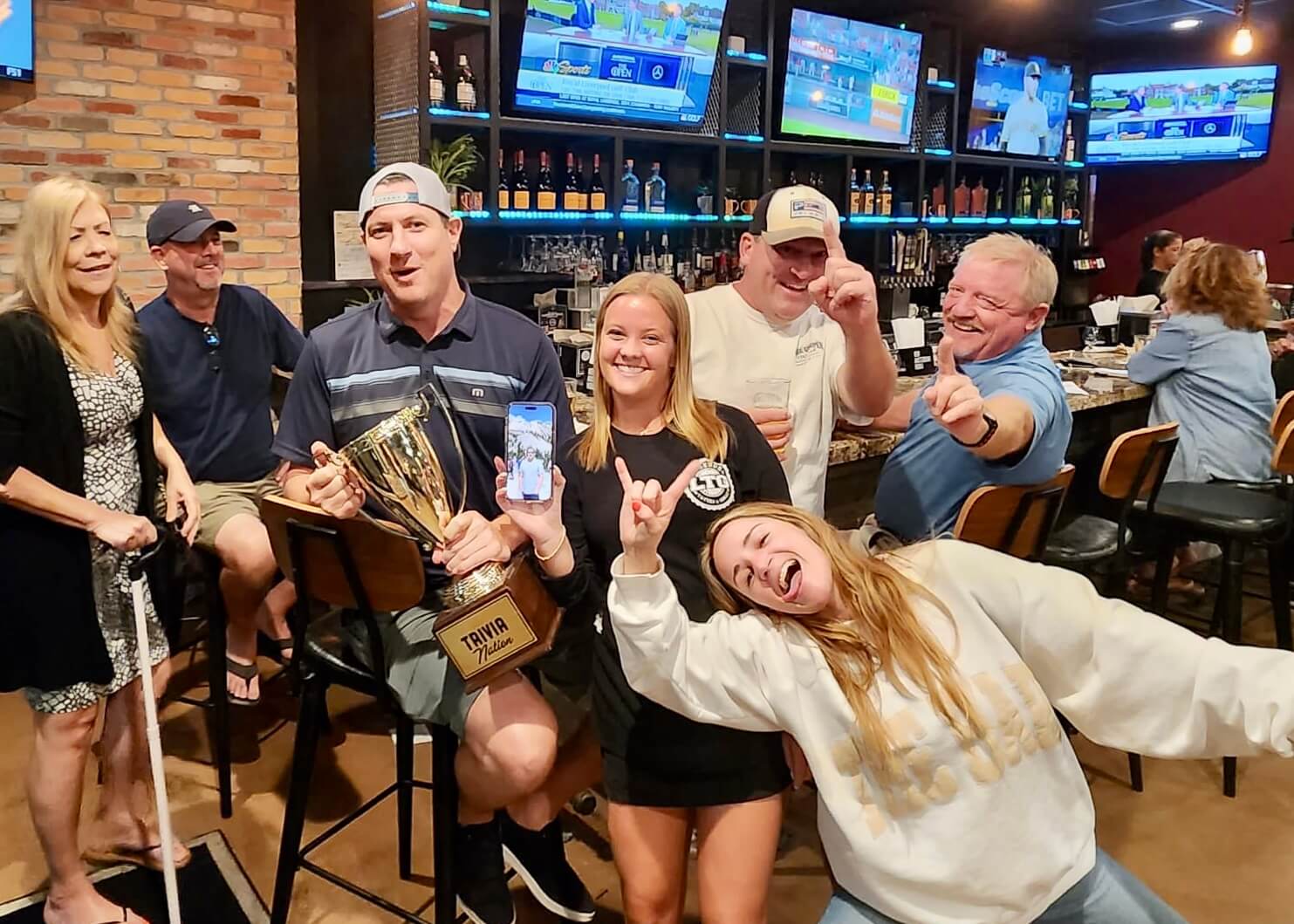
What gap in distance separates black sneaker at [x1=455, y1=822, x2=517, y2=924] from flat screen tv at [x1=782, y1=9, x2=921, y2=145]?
480cm

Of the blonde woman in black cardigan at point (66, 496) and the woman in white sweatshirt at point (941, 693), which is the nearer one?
the woman in white sweatshirt at point (941, 693)

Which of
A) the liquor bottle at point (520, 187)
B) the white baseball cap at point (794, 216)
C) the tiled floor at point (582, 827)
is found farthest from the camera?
the liquor bottle at point (520, 187)

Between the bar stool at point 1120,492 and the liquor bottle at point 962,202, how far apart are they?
14.4 feet

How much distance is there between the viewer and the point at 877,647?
1.49 meters

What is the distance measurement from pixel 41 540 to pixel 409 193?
3.32 feet

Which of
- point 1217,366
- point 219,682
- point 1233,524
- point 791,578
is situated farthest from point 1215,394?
point 219,682

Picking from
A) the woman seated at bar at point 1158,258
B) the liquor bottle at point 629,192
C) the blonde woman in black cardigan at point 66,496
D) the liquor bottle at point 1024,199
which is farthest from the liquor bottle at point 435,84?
the liquor bottle at point 1024,199

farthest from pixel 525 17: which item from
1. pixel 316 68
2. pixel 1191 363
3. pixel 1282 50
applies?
pixel 1282 50

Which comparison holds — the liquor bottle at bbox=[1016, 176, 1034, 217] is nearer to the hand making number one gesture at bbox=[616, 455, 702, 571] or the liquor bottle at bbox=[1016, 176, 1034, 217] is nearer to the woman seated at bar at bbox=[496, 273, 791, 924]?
the woman seated at bar at bbox=[496, 273, 791, 924]

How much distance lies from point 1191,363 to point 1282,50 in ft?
17.9

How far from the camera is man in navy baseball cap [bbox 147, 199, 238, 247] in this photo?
9.55ft

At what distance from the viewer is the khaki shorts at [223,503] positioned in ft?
9.26

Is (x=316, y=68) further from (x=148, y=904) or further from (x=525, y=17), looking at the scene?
(x=148, y=904)

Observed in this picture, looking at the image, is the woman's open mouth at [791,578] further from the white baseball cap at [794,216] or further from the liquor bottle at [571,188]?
the liquor bottle at [571,188]
